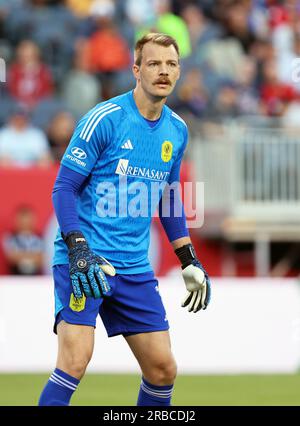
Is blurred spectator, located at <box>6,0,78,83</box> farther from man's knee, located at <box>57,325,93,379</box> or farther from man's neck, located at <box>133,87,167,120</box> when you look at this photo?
man's knee, located at <box>57,325,93,379</box>

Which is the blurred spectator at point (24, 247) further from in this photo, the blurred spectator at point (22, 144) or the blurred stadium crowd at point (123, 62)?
the blurred stadium crowd at point (123, 62)

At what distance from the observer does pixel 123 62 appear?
16.2m

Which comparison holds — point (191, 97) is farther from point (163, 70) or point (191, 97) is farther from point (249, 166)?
point (163, 70)

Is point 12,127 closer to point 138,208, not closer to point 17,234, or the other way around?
point 17,234

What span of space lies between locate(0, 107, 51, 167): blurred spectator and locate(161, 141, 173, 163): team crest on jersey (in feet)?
25.7

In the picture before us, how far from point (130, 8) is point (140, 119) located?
1085 cm

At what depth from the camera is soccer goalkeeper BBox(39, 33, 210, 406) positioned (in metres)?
6.16

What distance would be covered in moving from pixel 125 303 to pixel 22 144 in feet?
26.9

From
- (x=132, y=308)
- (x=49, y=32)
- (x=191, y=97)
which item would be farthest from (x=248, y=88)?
(x=132, y=308)

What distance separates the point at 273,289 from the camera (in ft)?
41.0

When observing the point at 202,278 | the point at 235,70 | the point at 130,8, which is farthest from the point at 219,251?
the point at 202,278

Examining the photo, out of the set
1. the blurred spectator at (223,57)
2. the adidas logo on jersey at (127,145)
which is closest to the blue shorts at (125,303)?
the adidas logo on jersey at (127,145)

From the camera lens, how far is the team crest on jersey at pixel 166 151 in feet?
21.5

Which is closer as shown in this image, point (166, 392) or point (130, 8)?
point (166, 392)
